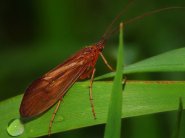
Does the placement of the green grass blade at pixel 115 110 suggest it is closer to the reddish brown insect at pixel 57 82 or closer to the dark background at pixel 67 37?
the reddish brown insect at pixel 57 82

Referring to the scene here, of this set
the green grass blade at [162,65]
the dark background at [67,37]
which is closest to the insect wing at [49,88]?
the green grass blade at [162,65]

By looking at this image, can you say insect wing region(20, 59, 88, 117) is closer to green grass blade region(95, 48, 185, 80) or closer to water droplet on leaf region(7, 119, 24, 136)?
water droplet on leaf region(7, 119, 24, 136)

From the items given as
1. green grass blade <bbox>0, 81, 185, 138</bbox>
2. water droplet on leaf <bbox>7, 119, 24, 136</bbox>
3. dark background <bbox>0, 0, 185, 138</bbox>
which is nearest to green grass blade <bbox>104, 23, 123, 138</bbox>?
green grass blade <bbox>0, 81, 185, 138</bbox>

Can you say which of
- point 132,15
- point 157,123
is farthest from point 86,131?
point 132,15

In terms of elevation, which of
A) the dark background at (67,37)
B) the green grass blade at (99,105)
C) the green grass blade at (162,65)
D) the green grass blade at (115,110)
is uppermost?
the dark background at (67,37)

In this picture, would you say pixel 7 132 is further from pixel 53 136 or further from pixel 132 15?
pixel 132 15
